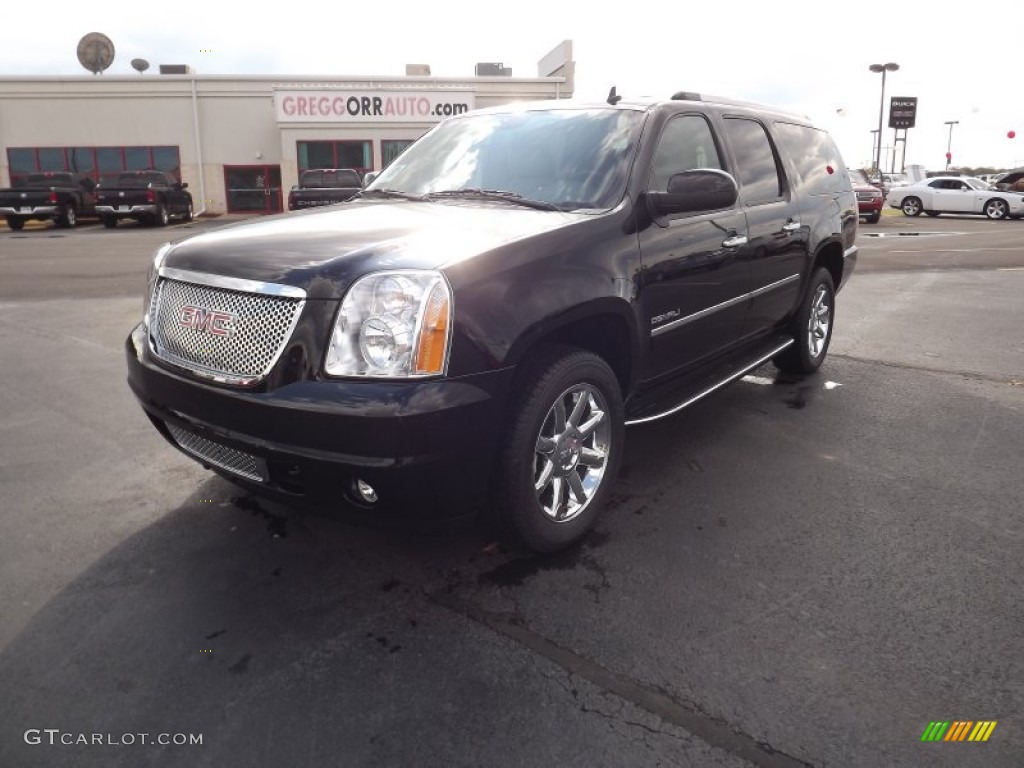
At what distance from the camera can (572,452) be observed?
3.27m

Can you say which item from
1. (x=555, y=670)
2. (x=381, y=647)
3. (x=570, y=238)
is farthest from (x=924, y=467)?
(x=381, y=647)

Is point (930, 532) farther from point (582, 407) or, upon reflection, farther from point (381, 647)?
point (381, 647)

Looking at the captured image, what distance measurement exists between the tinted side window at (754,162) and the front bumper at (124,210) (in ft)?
78.9

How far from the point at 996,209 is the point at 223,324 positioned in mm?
31453

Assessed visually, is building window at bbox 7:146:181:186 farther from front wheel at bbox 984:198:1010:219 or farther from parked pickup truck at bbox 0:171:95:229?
front wheel at bbox 984:198:1010:219

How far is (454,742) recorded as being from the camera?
220cm

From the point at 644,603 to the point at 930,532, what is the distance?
1.47 metres

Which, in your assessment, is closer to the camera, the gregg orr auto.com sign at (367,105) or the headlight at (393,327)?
the headlight at (393,327)

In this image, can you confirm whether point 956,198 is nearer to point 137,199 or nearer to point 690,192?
point 137,199

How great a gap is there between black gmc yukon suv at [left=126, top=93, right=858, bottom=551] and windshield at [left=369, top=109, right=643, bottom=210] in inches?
0.5

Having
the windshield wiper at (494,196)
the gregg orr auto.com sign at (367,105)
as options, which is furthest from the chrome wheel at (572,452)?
the gregg orr auto.com sign at (367,105)

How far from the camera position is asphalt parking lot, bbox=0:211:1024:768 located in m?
2.23

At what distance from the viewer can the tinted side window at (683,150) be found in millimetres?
3879

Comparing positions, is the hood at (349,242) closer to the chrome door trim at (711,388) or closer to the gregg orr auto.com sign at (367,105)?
the chrome door trim at (711,388)
